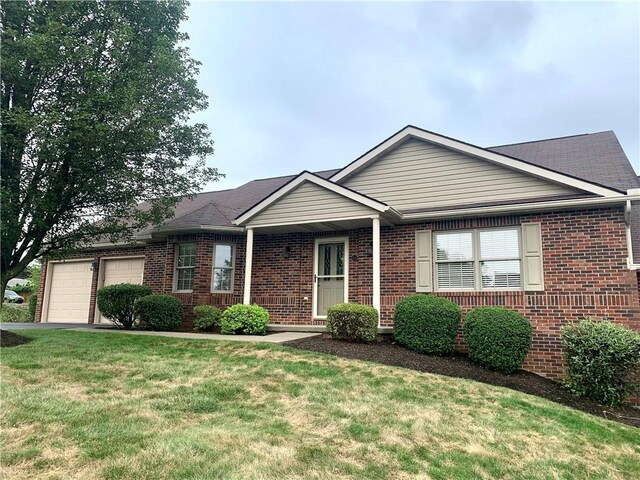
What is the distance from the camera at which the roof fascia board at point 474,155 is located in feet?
27.5

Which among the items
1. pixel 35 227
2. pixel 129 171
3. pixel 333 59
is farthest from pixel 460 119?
pixel 35 227

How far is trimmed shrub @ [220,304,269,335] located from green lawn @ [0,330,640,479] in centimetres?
292

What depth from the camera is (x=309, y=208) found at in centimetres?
1033

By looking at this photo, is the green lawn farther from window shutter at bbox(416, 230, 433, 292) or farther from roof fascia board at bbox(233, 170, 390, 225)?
roof fascia board at bbox(233, 170, 390, 225)

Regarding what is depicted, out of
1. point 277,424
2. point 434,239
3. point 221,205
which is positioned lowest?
point 277,424

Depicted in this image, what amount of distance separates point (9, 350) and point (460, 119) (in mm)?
23284

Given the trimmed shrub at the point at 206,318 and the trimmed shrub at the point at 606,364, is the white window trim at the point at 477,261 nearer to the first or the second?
the trimmed shrub at the point at 606,364

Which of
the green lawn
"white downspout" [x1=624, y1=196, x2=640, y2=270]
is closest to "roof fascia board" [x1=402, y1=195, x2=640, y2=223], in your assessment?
"white downspout" [x1=624, y1=196, x2=640, y2=270]

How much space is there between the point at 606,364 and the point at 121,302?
10.9 metres

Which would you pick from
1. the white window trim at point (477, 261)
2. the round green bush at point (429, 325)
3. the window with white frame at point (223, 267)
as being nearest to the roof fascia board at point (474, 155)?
the white window trim at point (477, 261)

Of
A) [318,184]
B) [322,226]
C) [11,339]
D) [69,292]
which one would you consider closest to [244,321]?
[322,226]

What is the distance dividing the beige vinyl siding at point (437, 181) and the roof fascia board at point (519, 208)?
1.90ft

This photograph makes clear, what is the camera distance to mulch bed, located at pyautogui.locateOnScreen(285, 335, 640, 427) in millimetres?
6359

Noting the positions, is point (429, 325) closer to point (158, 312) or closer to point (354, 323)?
point (354, 323)
